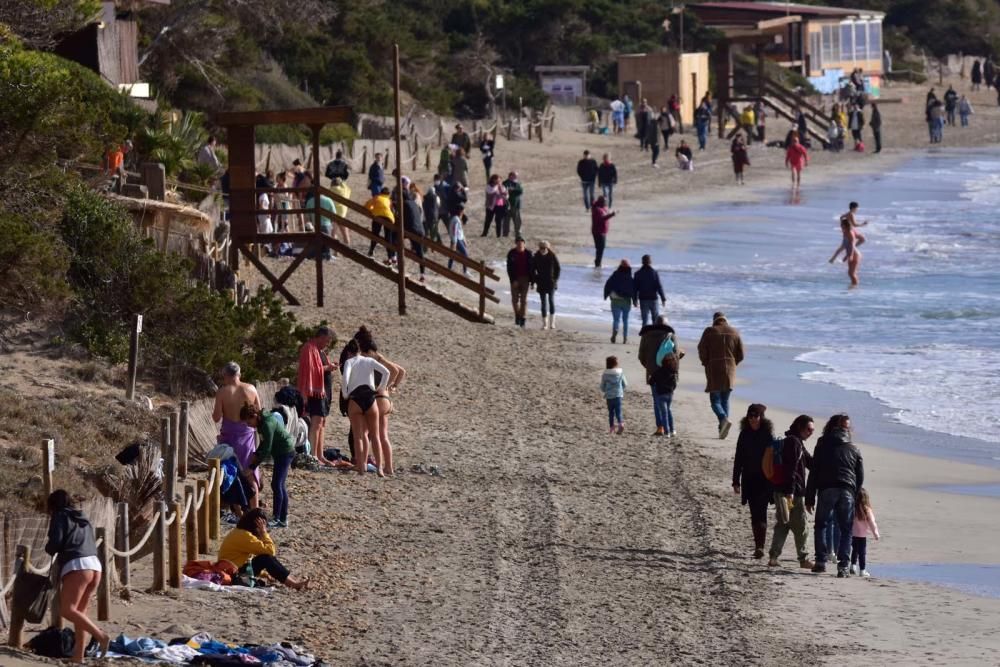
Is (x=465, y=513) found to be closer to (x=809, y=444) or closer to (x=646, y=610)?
(x=646, y=610)

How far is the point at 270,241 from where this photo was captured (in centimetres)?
2409

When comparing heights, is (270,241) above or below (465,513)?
above

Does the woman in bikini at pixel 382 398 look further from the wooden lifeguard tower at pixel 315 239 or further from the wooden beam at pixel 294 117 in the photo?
the wooden lifeguard tower at pixel 315 239

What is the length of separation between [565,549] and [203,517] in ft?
8.94

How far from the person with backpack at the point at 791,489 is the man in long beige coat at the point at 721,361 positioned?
4.53 m

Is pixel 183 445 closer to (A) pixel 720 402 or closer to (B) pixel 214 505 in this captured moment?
(B) pixel 214 505

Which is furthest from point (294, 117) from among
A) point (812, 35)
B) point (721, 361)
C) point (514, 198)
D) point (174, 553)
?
point (812, 35)

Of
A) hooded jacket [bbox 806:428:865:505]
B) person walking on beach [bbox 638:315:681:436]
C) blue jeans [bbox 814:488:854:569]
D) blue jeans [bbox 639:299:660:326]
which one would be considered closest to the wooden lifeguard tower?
blue jeans [bbox 639:299:660:326]

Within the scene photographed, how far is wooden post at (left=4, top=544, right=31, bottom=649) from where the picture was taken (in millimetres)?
9141

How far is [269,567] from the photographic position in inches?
447

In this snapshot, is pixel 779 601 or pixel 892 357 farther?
pixel 892 357

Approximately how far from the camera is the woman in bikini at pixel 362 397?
14.7m

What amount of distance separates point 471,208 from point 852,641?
2578cm

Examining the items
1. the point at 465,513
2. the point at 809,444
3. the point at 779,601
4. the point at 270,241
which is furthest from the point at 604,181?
the point at 779,601
